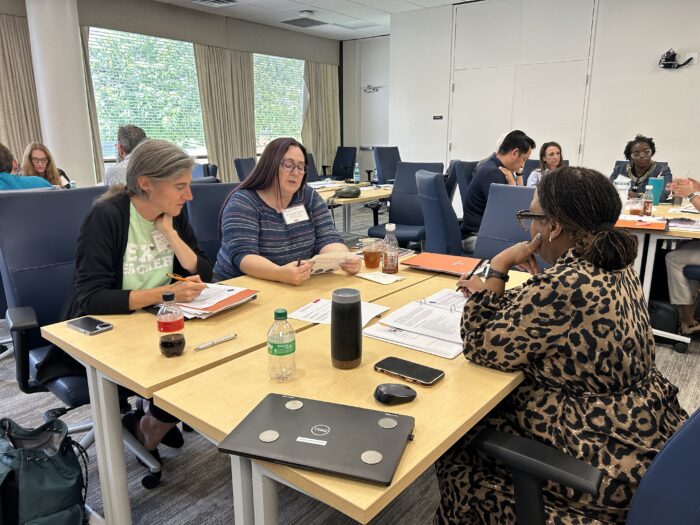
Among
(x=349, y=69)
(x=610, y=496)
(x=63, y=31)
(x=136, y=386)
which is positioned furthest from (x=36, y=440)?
(x=349, y=69)

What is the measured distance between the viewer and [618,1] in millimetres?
5914

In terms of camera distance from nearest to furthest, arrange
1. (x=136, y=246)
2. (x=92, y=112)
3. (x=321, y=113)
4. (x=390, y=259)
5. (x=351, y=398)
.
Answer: (x=351, y=398) → (x=136, y=246) → (x=390, y=259) → (x=92, y=112) → (x=321, y=113)

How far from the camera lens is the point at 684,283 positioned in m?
3.46

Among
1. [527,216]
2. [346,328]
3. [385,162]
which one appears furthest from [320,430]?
[385,162]

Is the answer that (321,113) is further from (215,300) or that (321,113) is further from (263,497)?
(263,497)

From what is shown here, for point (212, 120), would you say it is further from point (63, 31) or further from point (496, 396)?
point (496, 396)

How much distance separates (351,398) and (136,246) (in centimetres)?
112

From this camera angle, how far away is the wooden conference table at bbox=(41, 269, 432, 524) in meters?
1.27

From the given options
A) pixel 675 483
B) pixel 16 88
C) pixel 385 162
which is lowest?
pixel 675 483

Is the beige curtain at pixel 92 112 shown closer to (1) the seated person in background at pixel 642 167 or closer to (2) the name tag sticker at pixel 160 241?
(2) the name tag sticker at pixel 160 241

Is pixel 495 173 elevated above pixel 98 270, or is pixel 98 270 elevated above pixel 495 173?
pixel 495 173

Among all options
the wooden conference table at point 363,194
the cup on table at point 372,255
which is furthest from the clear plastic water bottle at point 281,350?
the wooden conference table at point 363,194

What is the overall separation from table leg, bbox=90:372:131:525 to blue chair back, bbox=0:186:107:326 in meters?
0.63

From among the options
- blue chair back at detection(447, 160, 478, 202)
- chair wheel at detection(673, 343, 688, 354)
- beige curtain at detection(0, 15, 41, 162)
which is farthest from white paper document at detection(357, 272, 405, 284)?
beige curtain at detection(0, 15, 41, 162)
